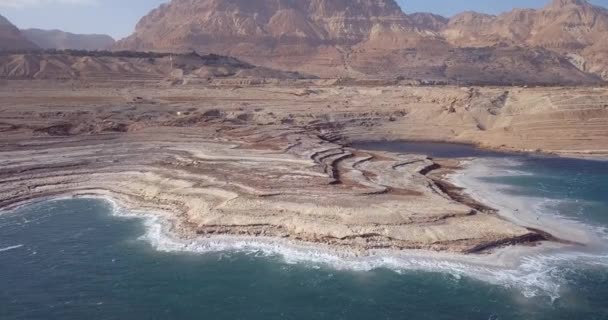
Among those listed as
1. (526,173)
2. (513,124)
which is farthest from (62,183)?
(513,124)

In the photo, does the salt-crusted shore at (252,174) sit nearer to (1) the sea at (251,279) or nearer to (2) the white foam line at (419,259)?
(2) the white foam line at (419,259)

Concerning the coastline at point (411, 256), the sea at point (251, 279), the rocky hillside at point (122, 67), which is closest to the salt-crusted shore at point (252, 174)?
the coastline at point (411, 256)

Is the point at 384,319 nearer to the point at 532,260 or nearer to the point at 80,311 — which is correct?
the point at 532,260

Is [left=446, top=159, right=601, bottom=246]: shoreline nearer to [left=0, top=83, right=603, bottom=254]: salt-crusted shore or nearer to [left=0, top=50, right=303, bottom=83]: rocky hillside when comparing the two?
[left=0, top=83, right=603, bottom=254]: salt-crusted shore

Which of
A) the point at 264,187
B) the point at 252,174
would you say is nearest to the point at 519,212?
the point at 264,187

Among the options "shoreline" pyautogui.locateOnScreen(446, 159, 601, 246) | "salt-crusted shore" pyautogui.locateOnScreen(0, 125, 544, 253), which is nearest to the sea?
"shoreline" pyautogui.locateOnScreen(446, 159, 601, 246)

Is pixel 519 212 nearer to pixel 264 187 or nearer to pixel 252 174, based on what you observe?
pixel 264 187
